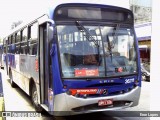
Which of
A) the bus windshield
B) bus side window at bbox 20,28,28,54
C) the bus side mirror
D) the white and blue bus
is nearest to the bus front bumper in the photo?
the white and blue bus

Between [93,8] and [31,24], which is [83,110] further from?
[31,24]

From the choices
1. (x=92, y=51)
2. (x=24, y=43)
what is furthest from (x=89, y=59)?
(x=24, y=43)

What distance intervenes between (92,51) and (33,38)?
2443 millimetres

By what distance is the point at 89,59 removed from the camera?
20.2 ft

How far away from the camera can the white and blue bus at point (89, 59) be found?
5.98 m

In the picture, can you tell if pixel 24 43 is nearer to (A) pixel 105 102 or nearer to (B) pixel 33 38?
(B) pixel 33 38

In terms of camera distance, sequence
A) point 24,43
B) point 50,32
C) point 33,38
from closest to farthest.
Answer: point 50,32
point 33,38
point 24,43

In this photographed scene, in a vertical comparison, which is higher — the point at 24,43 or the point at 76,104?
the point at 24,43

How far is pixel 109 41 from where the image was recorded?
6441 millimetres

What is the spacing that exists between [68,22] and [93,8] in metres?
0.75

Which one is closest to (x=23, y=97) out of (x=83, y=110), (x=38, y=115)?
(x=38, y=115)

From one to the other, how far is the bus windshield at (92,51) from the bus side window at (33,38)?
1703mm

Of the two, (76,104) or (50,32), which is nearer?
(76,104)

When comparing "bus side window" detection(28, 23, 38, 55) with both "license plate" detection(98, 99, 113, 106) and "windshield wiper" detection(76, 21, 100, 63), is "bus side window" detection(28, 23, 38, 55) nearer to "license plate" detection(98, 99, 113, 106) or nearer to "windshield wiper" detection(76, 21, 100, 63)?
"windshield wiper" detection(76, 21, 100, 63)
